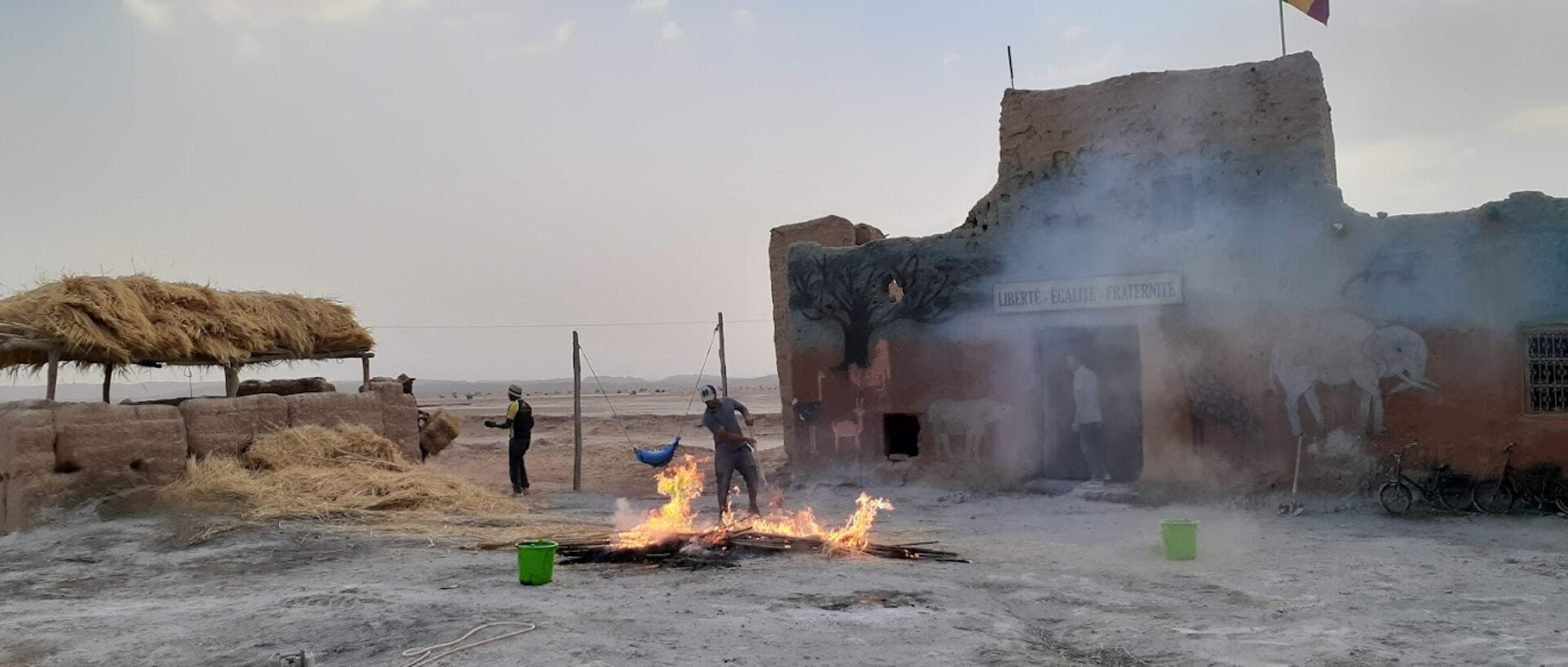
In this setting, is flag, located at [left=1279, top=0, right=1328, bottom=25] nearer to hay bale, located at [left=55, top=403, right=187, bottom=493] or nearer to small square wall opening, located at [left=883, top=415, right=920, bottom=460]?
small square wall opening, located at [left=883, top=415, right=920, bottom=460]

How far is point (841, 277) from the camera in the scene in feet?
46.3

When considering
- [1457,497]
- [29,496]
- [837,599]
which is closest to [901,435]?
[1457,497]

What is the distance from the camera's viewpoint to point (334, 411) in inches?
535

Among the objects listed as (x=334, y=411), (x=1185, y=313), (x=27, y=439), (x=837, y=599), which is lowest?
(x=837, y=599)

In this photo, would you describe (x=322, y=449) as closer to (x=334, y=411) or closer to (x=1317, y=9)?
(x=334, y=411)

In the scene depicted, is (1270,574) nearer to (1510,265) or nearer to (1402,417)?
(1402,417)

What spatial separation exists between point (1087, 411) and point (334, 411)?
9.11 m

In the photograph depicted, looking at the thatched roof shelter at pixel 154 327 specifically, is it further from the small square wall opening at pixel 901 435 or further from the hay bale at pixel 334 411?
the small square wall opening at pixel 901 435

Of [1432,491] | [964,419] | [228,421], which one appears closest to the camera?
[1432,491]

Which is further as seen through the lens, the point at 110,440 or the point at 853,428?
the point at 853,428

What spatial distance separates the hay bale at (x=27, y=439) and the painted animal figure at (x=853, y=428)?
848cm

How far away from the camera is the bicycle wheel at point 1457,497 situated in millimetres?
10281

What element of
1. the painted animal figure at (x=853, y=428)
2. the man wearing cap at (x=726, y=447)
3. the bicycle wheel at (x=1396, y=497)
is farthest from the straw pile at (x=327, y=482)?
the bicycle wheel at (x=1396, y=497)

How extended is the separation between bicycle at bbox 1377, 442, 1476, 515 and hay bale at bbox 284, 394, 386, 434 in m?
11.6
